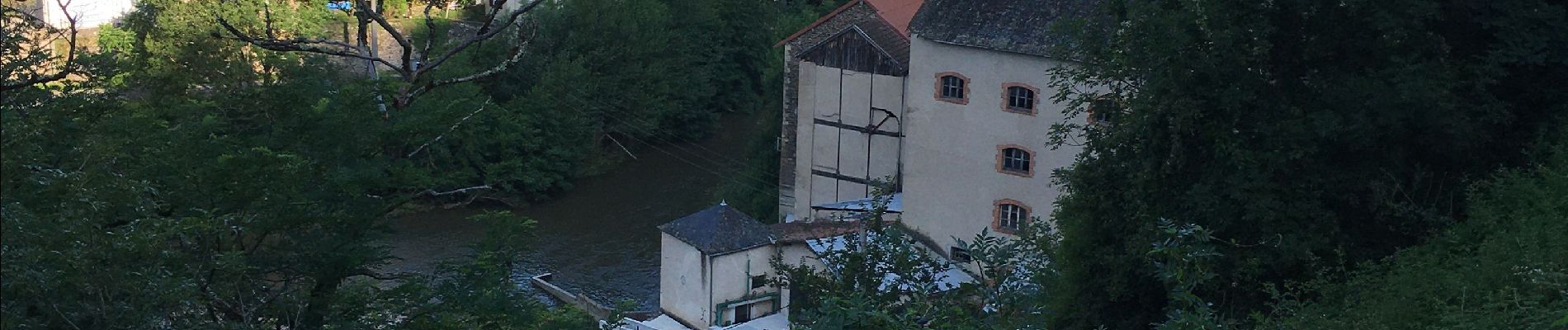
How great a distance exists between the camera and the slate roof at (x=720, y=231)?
80.0ft

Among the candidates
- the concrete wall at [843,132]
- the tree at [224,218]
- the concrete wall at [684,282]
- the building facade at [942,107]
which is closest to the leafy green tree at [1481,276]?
the tree at [224,218]

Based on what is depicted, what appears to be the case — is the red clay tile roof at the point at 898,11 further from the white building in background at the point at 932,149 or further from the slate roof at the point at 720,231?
the slate roof at the point at 720,231

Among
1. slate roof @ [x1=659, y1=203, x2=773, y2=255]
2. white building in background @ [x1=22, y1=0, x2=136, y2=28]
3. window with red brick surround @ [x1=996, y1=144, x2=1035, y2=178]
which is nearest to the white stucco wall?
slate roof @ [x1=659, y1=203, x2=773, y2=255]

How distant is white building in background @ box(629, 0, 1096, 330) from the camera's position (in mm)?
23594

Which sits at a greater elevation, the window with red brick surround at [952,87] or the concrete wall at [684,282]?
the window with red brick surround at [952,87]

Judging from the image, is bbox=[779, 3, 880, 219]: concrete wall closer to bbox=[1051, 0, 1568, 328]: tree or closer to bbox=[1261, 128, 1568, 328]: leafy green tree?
bbox=[1051, 0, 1568, 328]: tree

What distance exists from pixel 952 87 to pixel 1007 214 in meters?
2.23

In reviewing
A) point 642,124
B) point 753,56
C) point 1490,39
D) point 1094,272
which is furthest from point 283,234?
point 753,56

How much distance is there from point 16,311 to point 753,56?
35.4 meters

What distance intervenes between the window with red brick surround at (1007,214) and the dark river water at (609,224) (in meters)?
6.53

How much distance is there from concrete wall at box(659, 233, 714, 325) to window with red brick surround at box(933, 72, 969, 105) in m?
4.55

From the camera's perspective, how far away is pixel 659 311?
26312 mm

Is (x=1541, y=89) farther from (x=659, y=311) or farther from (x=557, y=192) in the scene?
(x=557, y=192)

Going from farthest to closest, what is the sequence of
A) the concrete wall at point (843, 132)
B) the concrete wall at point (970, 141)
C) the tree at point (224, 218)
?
the concrete wall at point (843, 132), the concrete wall at point (970, 141), the tree at point (224, 218)
